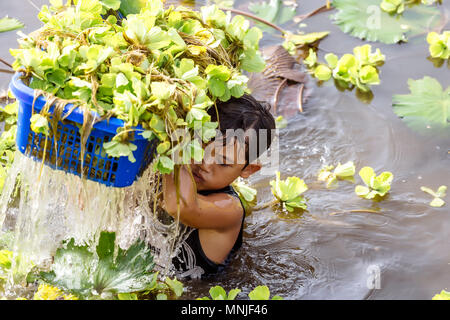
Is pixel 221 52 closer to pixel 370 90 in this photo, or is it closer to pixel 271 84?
pixel 271 84

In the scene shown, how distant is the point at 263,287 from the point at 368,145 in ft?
4.61

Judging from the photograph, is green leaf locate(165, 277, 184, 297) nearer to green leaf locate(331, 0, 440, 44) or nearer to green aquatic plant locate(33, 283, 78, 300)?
green aquatic plant locate(33, 283, 78, 300)

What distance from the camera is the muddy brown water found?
2822 millimetres

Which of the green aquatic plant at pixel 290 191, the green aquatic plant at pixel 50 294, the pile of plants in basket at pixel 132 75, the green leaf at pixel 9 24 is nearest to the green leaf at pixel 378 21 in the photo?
the green aquatic plant at pixel 290 191

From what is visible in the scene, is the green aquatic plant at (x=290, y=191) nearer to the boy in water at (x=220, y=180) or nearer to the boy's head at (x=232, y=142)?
the boy in water at (x=220, y=180)

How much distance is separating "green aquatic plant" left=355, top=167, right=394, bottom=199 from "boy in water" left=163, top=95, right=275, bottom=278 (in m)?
0.81

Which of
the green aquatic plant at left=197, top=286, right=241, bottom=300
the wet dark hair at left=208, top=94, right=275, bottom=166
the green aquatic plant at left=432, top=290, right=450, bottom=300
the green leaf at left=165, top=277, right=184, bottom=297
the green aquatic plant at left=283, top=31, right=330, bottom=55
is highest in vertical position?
the wet dark hair at left=208, top=94, right=275, bottom=166

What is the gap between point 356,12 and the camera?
14.8ft

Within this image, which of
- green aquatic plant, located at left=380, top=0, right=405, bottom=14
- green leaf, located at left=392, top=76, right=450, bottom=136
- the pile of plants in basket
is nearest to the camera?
the pile of plants in basket

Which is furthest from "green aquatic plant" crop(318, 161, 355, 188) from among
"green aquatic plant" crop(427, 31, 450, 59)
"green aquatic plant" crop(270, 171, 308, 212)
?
"green aquatic plant" crop(427, 31, 450, 59)

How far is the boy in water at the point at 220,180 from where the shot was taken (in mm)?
2402

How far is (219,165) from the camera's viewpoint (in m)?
2.52

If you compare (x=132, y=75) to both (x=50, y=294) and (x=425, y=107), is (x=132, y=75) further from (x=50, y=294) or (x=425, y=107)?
(x=425, y=107)

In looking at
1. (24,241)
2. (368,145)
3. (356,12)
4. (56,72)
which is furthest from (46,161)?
(356,12)
